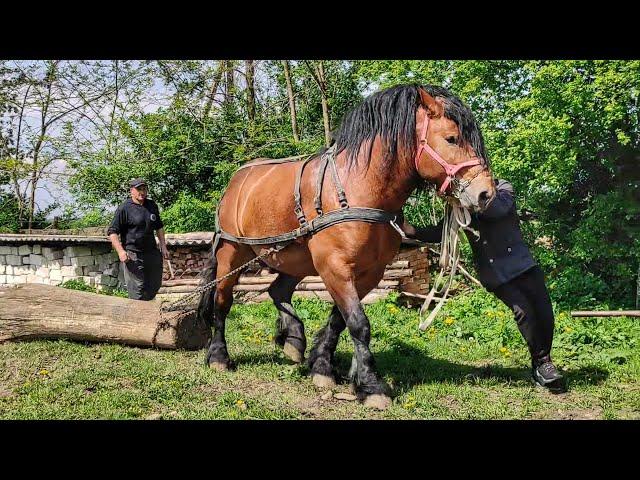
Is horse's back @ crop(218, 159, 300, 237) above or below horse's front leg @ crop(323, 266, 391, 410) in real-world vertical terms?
above

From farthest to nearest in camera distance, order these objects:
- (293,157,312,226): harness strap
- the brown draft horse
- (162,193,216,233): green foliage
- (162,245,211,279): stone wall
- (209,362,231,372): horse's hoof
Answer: (162,193,216,233): green foliage
(162,245,211,279): stone wall
(209,362,231,372): horse's hoof
(293,157,312,226): harness strap
the brown draft horse

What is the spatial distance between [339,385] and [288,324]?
1049 mm

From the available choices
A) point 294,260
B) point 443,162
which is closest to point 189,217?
point 294,260

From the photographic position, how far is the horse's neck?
3.91 metres

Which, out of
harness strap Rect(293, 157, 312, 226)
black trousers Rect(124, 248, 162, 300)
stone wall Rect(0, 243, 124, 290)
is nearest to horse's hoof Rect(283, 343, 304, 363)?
harness strap Rect(293, 157, 312, 226)

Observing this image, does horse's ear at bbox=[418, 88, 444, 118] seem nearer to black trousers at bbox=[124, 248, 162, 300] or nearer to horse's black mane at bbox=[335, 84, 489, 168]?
horse's black mane at bbox=[335, 84, 489, 168]

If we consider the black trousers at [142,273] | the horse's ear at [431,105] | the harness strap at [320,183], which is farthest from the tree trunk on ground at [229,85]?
the horse's ear at [431,105]

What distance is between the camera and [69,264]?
11.4 metres

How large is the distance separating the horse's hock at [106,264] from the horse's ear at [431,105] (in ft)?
18.3

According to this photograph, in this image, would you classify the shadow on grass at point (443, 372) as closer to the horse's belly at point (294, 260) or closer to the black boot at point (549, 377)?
the black boot at point (549, 377)

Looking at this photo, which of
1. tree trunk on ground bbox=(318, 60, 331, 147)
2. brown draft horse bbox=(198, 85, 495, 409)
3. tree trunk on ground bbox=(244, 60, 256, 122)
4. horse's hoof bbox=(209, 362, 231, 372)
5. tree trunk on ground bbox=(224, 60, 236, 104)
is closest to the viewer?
brown draft horse bbox=(198, 85, 495, 409)

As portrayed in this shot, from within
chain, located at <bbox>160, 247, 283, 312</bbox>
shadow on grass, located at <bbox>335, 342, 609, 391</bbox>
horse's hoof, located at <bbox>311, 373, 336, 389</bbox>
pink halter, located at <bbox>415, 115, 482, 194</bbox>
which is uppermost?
pink halter, located at <bbox>415, 115, 482, 194</bbox>

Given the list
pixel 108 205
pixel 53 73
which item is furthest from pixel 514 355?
pixel 53 73

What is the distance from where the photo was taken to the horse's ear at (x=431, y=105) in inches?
149
